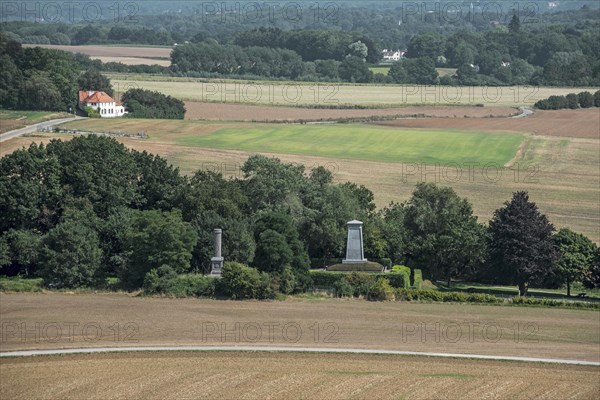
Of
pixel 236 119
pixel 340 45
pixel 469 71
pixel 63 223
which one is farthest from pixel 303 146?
pixel 340 45

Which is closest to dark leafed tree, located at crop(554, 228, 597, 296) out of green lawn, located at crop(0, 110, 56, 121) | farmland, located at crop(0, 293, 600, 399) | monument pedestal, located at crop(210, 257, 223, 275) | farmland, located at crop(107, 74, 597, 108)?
farmland, located at crop(0, 293, 600, 399)

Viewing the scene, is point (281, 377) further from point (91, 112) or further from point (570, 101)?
point (570, 101)

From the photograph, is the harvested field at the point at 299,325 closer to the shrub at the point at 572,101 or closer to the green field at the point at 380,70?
the shrub at the point at 572,101

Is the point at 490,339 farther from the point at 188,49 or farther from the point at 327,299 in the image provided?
the point at 188,49

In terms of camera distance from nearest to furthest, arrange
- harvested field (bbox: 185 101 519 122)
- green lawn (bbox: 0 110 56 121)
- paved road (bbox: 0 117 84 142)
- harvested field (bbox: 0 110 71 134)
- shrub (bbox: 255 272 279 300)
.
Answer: shrub (bbox: 255 272 279 300) → paved road (bbox: 0 117 84 142) → harvested field (bbox: 0 110 71 134) → green lawn (bbox: 0 110 56 121) → harvested field (bbox: 185 101 519 122)

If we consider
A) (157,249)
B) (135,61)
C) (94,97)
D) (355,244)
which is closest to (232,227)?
(157,249)

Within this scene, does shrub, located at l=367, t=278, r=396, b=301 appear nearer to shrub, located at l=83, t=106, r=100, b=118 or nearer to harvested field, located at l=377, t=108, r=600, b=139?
harvested field, located at l=377, t=108, r=600, b=139
